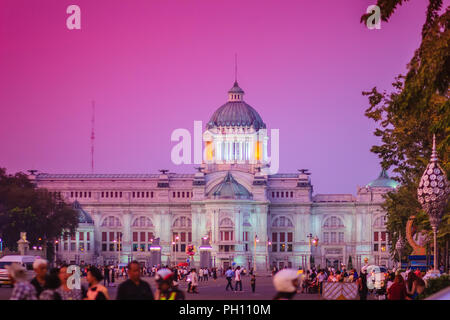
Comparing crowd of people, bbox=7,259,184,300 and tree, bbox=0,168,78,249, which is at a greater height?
tree, bbox=0,168,78,249

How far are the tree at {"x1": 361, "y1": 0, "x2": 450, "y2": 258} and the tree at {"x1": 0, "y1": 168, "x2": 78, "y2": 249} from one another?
159 feet

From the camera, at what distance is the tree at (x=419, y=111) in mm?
30344

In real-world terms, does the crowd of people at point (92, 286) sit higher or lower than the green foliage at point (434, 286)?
higher

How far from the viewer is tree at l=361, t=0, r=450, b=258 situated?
30344mm

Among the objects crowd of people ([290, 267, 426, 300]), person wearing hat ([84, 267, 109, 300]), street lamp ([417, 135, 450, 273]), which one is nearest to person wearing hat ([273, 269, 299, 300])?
person wearing hat ([84, 267, 109, 300])

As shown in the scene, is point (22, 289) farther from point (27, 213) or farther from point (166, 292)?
point (27, 213)

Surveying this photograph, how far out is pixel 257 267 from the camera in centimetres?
19962

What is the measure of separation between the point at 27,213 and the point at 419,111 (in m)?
97.7

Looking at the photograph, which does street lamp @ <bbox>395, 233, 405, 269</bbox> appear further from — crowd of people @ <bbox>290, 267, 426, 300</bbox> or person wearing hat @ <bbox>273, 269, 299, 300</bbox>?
person wearing hat @ <bbox>273, 269, 299, 300</bbox>

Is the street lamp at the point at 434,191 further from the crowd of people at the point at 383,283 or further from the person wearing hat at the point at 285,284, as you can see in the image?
the person wearing hat at the point at 285,284

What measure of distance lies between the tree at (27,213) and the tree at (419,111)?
48.5m

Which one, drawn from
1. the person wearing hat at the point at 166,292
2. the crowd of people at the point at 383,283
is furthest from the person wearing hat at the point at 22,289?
the crowd of people at the point at 383,283

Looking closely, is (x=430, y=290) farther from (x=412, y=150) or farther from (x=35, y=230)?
(x=35, y=230)

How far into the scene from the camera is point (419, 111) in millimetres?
31578
